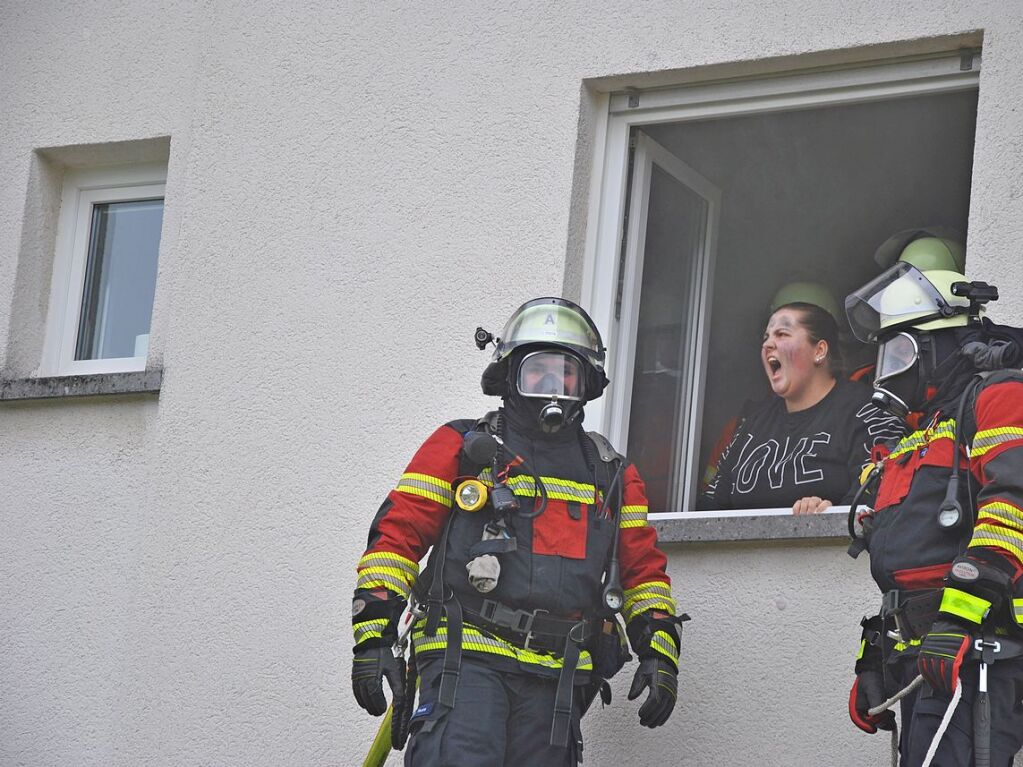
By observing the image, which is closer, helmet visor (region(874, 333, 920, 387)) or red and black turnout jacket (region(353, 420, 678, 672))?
helmet visor (region(874, 333, 920, 387))

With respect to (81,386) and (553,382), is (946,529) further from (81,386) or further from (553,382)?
(81,386)

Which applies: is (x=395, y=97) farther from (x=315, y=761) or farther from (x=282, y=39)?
(x=315, y=761)

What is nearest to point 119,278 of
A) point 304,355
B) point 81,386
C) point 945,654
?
point 81,386

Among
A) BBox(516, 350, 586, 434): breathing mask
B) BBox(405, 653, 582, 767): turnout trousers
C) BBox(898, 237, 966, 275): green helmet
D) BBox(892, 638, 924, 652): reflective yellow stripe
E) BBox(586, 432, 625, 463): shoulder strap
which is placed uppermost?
BBox(898, 237, 966, 275): green helmet

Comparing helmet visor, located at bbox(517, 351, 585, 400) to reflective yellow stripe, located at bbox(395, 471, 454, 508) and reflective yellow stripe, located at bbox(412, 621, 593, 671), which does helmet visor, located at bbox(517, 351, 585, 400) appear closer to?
reflective yellow stripe, located at bbox(395, 471, 454, 508)

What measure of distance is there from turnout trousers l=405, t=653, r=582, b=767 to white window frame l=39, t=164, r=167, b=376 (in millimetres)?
3294

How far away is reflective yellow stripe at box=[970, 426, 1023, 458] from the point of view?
17.3ft

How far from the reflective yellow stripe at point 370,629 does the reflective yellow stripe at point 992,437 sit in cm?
189

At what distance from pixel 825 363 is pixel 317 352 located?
6.84 feet

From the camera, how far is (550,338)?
614 cm

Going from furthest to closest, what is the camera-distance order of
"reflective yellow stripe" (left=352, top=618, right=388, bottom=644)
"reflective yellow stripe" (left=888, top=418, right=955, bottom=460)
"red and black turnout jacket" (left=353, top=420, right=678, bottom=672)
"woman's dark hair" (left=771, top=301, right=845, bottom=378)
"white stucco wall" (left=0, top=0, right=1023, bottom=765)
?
"woman's dark hair" (left=771, top=301, right=845, bottom=378), "white stucco wall" (left=0, top=0, right=1023, bottom=765), "red and black turnout jacket" (left=353, top=420, right=678, bottom=672), "reflective yellow stripe" (left=352, top=618, right=388, bottom=644), "reflective yellow stripe" (left=888, top=418, right=955, bottom=460)

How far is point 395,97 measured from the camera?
7.74 meters

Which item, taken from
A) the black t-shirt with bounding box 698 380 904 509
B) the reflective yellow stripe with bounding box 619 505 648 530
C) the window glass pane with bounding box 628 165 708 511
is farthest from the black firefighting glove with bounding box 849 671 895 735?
the window glass pane with bounding box 628 165 708 511

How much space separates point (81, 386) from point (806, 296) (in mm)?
3182
